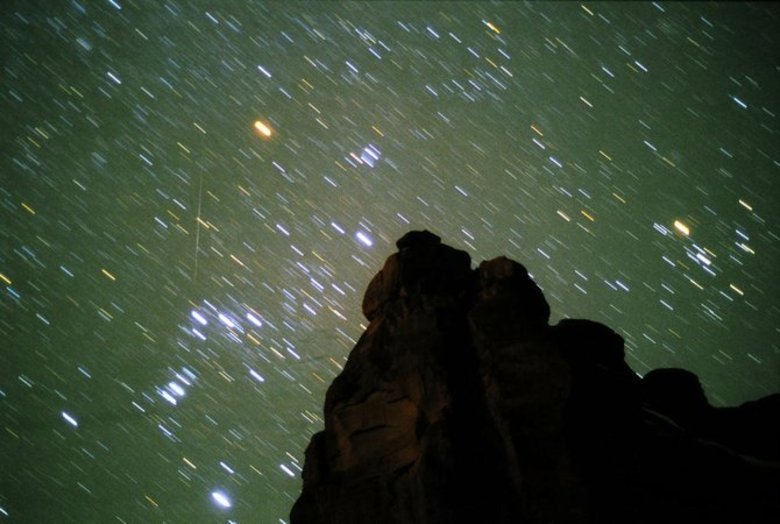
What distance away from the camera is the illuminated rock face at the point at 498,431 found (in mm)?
11797

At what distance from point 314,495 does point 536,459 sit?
19.7 ft

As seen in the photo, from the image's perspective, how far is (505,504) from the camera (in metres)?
12.0

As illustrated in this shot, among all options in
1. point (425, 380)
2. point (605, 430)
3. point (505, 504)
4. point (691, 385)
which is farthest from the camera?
point (691, 385)

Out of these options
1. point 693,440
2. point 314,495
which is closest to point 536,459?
point 693,440

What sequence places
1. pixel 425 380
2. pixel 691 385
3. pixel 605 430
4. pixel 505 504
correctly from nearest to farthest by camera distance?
pixel 505 504 < pixel 605 430 < pixel 425 380 < pixel 691 385

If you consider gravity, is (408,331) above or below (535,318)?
below

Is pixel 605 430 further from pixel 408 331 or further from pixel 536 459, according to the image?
pixel 408 331

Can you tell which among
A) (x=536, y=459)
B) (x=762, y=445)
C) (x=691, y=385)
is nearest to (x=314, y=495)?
(x=536, y=459)

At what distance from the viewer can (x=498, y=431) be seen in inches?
502

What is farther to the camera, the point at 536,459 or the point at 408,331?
the point at 408,331

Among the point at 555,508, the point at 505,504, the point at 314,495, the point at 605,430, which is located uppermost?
the point at 605,430

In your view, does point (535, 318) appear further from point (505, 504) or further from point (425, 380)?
point (505, 504)

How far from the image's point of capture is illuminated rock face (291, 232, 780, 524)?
1180 centimetres

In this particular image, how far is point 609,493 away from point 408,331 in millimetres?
6125
